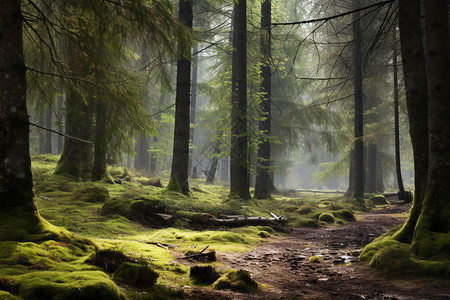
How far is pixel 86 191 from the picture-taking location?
31.6 feet

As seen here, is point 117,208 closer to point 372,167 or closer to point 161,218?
point 161,218

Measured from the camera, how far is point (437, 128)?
195 inches

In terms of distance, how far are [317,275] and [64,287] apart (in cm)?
369

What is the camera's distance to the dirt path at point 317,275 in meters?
3.76

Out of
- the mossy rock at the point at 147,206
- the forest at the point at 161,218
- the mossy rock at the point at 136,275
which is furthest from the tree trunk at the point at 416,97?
the mossy rock at the point at 147,206

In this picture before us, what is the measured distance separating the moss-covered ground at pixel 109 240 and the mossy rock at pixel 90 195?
3 centimetres

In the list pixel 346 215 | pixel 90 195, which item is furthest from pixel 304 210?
pixel 90 195

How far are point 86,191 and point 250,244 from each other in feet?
18.2

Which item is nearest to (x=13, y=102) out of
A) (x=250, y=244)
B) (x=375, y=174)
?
(x=250, y=244)

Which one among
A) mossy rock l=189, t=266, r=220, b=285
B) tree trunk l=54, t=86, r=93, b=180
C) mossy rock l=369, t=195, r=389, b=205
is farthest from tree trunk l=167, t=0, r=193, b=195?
mossy rock l=369, t=195, r=389, b=205

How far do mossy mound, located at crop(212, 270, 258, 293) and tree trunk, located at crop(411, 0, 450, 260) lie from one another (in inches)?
109

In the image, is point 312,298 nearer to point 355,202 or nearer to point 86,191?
point 86,191

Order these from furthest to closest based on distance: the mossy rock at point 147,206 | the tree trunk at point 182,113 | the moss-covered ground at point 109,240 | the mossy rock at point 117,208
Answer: the tree trunk at point 182,113 → the mossy rock at point 147,206 → the mossy rock at point 117,208 → the moss-covered ground at point 109,240

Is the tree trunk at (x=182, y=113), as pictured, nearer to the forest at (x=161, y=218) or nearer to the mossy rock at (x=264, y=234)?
the forest at (x=161, y=218)
